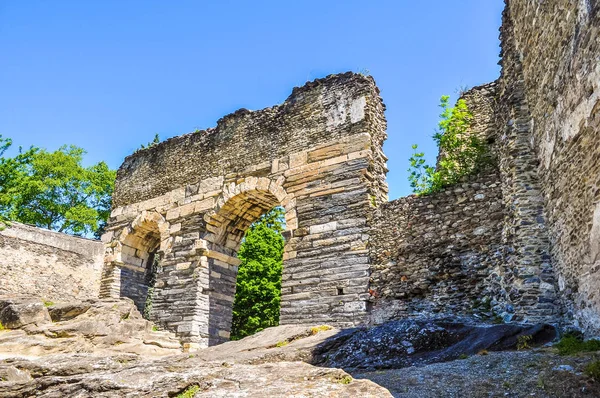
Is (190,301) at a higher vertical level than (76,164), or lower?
lower

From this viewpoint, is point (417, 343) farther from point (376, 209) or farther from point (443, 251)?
point (376, 209)

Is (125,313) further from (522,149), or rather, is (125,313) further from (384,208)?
(522,149)

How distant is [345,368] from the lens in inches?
247

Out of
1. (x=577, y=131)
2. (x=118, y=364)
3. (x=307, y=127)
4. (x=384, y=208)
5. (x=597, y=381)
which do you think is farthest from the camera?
(x=307, y=127)

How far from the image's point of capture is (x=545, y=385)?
4.10 metres

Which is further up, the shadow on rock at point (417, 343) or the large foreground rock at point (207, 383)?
the shadow on rock at point (417, 343)

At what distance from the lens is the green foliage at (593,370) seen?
404 centimetres

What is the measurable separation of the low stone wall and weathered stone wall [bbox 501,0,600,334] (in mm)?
1430

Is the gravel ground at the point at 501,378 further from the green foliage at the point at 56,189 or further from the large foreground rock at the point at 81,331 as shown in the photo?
the green foliage at the point at 56,189

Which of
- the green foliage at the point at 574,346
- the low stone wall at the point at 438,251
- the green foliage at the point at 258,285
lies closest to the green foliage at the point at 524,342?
the green foliage at the point at 574,346

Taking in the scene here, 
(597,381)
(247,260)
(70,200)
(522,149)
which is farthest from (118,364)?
(70,200)

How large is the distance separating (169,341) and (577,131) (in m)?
9.24

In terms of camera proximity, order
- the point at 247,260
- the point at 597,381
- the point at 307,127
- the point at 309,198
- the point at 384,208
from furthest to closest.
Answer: the point at 247,260, the point at 307,127, the point at 309,198, the point at 384,208, the point at 597,381

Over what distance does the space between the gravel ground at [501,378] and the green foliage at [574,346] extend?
135 mm
